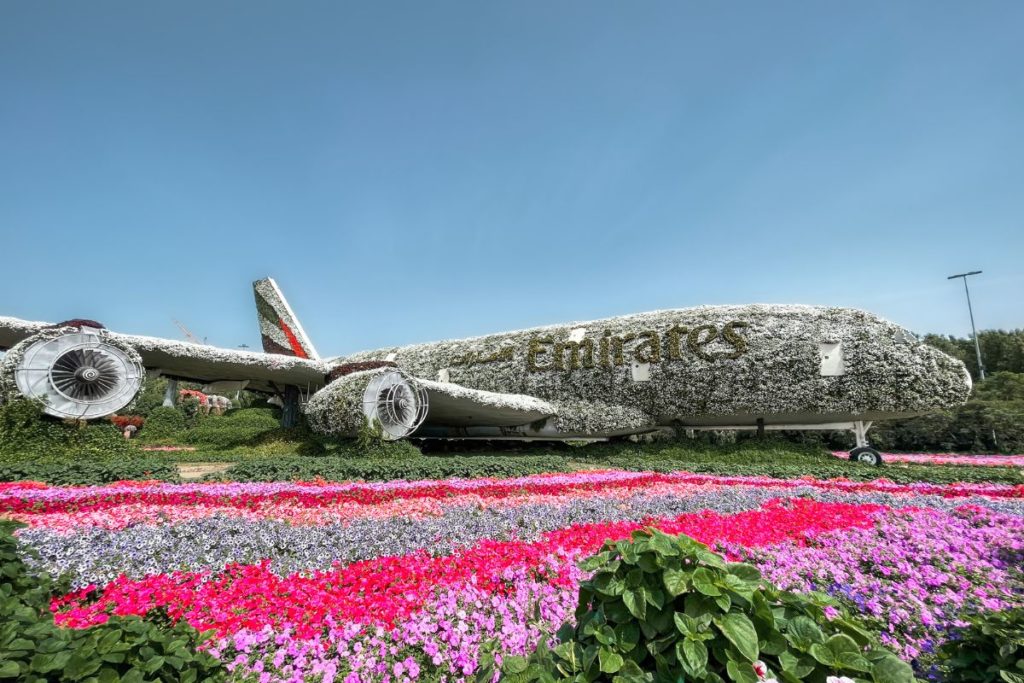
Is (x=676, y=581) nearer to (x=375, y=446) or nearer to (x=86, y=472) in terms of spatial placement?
(x=86, y=472)

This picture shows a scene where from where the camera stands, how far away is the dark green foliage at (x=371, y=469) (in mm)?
10266

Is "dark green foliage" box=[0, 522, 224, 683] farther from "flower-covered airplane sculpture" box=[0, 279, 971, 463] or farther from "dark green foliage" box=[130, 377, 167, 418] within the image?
"dark green foliage" box=[130, 377, 167, 418]

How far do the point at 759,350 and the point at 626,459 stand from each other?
513 cm

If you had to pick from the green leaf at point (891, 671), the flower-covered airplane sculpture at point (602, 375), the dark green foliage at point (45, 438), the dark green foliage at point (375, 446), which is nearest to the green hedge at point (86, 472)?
the dark green foliage at point (45, 438)

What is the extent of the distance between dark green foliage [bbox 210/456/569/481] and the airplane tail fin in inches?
558

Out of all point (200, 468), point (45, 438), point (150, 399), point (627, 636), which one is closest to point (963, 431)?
point (627, 636)

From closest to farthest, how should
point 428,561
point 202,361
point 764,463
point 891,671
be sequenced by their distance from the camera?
point 891,671, point 428,561, point 764,463, point 202,361

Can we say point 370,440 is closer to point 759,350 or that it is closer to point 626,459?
point 626,459

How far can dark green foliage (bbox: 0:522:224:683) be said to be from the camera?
1.85m

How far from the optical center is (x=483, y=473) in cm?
1155

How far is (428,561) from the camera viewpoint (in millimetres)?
4238

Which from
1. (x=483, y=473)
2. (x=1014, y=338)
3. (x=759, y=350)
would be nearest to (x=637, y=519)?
(x=483, y=473)

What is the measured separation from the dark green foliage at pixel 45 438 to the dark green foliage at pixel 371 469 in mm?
4145

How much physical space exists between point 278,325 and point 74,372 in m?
13.6
